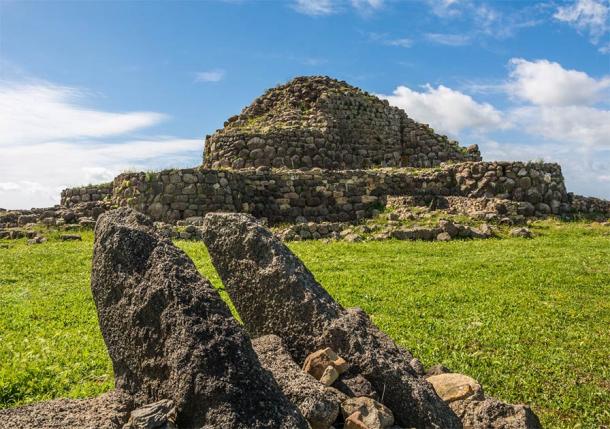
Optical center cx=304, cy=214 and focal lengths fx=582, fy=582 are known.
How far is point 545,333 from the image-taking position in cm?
859

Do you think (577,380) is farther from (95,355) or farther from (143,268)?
(95,355)

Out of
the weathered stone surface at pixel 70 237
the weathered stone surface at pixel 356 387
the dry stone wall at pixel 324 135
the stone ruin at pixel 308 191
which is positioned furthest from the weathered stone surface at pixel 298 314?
the dry stone wall at pixel 324 135

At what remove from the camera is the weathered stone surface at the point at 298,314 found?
4.49 metres

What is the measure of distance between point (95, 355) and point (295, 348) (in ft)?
12.0

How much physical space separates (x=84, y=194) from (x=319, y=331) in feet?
80.7

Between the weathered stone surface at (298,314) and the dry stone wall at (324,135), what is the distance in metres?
22.2

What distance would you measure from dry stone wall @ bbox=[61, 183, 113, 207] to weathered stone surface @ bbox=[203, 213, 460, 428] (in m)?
22.9

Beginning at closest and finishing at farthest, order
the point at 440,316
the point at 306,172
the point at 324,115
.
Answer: the point at 440,316
the point at 306,172
the point at 324,115

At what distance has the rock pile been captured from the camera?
437cm

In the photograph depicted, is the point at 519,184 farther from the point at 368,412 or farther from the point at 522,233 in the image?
the point at 368,412

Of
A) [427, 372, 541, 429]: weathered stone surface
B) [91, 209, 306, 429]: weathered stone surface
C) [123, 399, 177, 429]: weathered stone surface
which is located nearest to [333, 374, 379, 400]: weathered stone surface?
[427, 372, 541, 429]: weathered stone surface

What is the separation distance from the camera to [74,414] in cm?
412

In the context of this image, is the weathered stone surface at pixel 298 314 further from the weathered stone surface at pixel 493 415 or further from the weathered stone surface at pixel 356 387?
the weathered stone surface at pixel 493 415

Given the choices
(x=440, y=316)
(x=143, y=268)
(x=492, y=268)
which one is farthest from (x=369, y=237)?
(x=143, y=268)
